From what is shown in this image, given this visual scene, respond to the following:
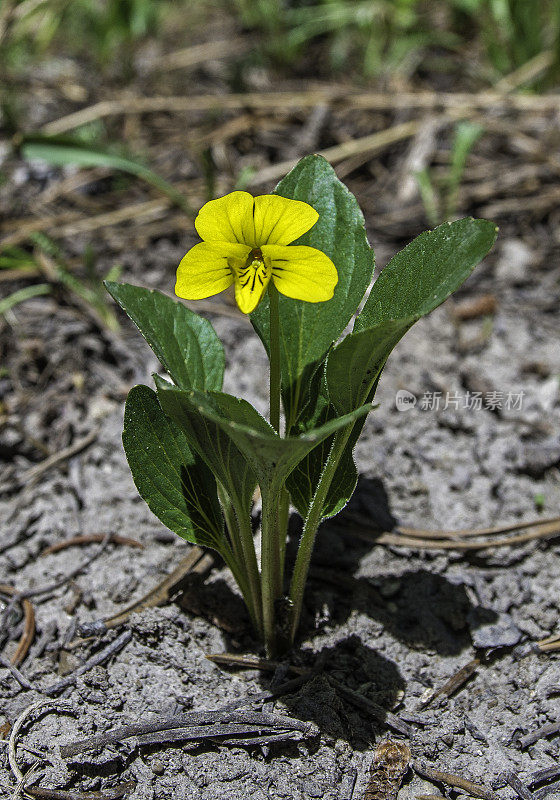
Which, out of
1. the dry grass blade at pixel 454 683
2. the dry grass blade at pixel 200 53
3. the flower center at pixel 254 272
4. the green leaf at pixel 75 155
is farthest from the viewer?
the dry grass blade at pixel 200 53

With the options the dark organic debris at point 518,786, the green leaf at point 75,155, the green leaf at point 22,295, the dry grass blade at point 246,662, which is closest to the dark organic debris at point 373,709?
the dry grass blade at point 246,662

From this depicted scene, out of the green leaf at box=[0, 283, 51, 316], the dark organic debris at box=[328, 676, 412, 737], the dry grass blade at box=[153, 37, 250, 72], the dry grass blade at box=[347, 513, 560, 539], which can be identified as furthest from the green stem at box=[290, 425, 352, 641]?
the dry grass blade at box=[153, 37, 250, 72]

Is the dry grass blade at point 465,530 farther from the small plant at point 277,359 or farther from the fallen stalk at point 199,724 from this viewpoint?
the fallen stalk at point 199,724

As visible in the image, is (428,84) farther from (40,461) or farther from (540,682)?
(540,682)

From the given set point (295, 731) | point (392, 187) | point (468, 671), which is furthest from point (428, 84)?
point (295, 731)

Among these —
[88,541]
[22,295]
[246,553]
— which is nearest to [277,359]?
[246,553]

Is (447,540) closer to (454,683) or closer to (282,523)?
(454,683)
